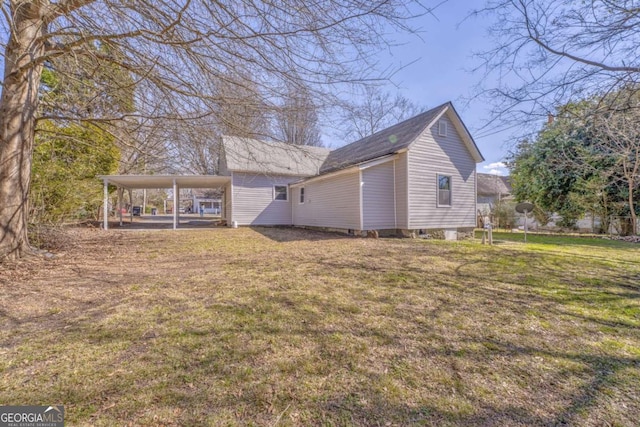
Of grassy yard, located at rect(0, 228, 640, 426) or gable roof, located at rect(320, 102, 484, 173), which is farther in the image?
gable roof, located at rect(320, 102, 484, 173)

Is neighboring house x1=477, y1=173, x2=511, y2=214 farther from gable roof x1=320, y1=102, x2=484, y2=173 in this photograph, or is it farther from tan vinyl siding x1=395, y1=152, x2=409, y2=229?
tan vinyl siding x1=395, y1=152, x2=409, y2=229

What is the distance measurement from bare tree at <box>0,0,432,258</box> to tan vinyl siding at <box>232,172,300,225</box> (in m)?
10.1

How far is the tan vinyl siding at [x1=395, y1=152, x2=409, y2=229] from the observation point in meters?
10.1

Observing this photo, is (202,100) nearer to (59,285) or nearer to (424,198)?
(59,285)

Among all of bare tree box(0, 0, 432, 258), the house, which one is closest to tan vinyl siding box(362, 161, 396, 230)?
the house

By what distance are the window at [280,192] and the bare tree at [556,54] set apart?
39.7ft

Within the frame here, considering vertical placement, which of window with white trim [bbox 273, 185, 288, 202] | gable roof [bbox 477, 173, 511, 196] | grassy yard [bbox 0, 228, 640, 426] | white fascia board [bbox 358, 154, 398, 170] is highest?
gable roof [bbox 477, 173, 511, 196]

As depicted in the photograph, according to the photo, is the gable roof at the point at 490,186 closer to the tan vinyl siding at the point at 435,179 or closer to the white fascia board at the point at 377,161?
the tan vinyl siding at the point at 435,179

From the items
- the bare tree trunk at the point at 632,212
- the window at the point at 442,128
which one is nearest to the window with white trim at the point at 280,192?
the window at the point at 442,128

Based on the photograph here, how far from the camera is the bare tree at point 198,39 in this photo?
3.18 m

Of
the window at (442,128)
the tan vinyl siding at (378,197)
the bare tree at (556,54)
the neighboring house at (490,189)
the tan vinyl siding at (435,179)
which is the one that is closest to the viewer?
the bare tree at (556,54)

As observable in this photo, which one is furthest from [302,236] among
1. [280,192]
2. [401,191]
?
[280,192]

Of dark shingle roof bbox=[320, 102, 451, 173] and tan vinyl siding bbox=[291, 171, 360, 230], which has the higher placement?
dark shingle roof bbox=[320, 102, 451, 173]

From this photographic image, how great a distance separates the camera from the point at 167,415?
1654mm
